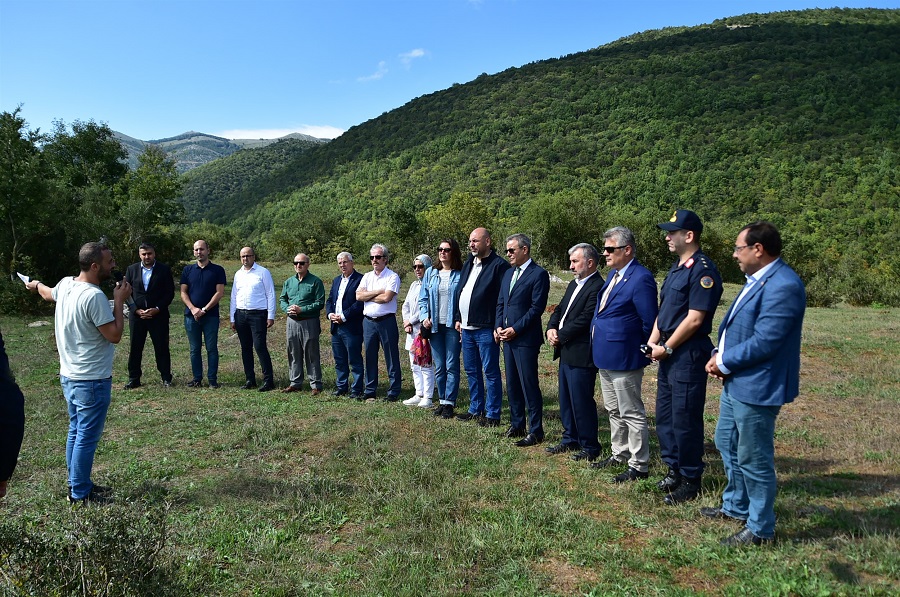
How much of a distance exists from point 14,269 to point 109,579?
65.4ft

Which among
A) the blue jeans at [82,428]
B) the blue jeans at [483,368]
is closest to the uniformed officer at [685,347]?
the blue jeans at [483,368]

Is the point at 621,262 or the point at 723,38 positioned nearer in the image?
the point at 621,262

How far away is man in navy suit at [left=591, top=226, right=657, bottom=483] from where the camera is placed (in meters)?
4.94

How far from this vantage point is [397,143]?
79.2m

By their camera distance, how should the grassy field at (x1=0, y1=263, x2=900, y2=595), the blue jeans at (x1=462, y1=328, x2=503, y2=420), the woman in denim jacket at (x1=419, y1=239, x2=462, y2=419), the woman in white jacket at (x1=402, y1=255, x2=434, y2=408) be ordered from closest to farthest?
the grassy field at (x1=0, y1=263, x2=900, y2=595) → the blue jeans at (x1=462, y1=328, x2=503, y2=420) → the woman in denim jacket at (x1=419, y1=239, x2=462, y2=419) → the woman in white jacket at (x1=402, y1=255, x2=434, y2=408)

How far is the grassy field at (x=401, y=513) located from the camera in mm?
3215

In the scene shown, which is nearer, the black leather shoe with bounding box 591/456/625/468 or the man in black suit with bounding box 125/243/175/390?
the black leather shoe with bounding box 591/456/625/468

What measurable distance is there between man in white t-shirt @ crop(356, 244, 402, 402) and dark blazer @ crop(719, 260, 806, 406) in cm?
511

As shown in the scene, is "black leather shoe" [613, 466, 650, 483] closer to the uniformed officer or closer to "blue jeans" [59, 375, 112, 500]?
the uniformed officer

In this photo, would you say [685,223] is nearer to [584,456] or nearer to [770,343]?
[770,343]

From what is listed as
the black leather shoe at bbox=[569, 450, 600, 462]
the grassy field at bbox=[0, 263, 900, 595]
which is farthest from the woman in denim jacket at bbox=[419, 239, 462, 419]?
the black leather shoe at bbox=[569, 450, 600, 462]

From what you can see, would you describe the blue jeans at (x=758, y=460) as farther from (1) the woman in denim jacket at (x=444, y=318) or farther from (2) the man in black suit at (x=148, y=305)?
(2) the man in black suit at (x=148, y=305)

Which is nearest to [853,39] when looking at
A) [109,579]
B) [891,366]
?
[891,366]

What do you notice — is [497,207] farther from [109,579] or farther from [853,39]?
[853,39]
